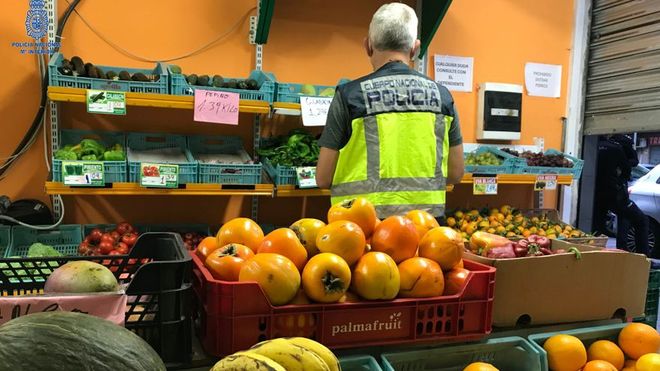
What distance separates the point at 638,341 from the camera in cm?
150

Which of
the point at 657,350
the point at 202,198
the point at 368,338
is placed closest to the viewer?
the point at 368,338

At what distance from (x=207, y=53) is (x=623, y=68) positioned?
121 inches

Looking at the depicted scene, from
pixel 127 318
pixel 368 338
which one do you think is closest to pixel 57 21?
pixel 127 318

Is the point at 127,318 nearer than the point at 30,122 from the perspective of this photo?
Yes

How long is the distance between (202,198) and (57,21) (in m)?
1.33

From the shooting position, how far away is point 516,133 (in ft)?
12.8

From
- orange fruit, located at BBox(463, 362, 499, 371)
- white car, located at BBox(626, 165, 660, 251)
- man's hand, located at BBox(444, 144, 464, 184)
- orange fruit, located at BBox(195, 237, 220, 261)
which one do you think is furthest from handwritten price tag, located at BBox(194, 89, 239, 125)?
white car, located at BBox(626, 165, 660, 251)

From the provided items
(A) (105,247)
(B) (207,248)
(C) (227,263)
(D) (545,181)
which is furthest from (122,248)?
(D) (545,181)

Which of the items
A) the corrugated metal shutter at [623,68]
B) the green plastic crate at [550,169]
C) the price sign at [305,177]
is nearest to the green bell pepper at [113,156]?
the price sign at [305,177]

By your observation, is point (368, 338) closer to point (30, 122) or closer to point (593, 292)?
point (593, 292)

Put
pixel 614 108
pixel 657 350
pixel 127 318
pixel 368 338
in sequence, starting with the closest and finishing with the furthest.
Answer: pixel 127 318, pixel 368 338, pixel 657 350, pixel 614 108

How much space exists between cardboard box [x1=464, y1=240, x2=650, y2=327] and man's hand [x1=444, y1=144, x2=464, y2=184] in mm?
662

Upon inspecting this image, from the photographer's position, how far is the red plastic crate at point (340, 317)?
1.09 m

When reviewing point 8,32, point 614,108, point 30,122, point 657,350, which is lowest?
point 657,350
